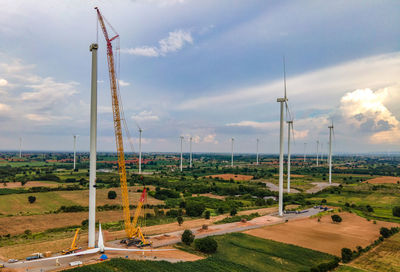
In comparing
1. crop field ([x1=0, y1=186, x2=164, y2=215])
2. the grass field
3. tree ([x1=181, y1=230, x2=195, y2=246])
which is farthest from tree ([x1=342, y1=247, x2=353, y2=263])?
crop field ([x1=0, y1=186, x2=164, y2=215])

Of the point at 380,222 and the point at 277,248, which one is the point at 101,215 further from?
the point at 380,222

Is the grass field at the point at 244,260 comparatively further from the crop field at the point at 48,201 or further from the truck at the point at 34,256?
the crop field at the point at 48,201

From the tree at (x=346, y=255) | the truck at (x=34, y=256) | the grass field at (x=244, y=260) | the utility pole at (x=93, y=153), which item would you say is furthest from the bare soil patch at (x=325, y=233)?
the truck at (x=34, y=256)

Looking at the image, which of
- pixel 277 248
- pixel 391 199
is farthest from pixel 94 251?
pixel 391 199

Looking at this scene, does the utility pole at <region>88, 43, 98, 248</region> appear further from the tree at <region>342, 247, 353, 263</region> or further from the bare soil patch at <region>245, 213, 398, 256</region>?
the tree at <region>342, 247, 353, 263</region>

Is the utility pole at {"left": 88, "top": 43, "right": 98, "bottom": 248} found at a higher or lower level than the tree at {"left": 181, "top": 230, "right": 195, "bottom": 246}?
higher

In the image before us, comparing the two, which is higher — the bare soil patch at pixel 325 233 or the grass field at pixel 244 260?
the grass field at pixel 244 260

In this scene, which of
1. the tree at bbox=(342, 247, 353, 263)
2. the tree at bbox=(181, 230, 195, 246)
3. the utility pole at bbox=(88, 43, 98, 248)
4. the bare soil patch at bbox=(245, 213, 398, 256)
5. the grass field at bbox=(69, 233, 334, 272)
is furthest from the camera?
the bare soil patch at bbox=(245, 213, 398, 256)
